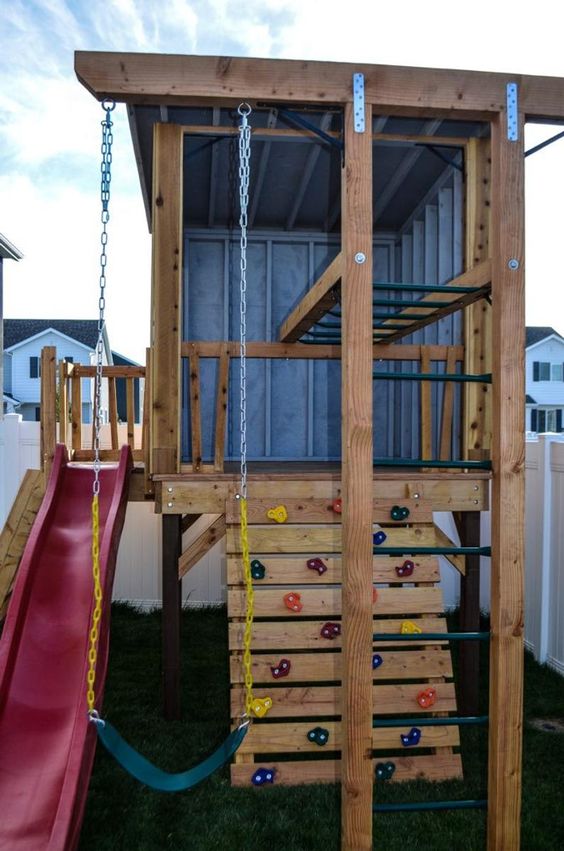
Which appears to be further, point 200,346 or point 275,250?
point 275,250

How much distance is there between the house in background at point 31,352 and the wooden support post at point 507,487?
86.9 feet

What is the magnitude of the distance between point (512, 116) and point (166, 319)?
2651 millimetres

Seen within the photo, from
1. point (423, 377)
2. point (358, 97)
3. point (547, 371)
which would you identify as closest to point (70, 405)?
point (423, 377)

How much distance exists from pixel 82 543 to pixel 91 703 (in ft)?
6.51

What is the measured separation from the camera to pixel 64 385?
6.04 m

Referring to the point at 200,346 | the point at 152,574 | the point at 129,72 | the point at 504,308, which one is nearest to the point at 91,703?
the point at 504,308

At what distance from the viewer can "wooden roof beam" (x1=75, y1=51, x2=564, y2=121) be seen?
113 inches

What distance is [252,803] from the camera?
13.2 ft

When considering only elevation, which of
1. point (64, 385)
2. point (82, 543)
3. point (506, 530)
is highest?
point (64, 385)

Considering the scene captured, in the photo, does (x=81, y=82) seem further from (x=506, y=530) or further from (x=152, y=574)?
(x=152, y=574)

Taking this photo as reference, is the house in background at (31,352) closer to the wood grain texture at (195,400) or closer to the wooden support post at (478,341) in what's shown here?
the wood grain texture at (195,400)

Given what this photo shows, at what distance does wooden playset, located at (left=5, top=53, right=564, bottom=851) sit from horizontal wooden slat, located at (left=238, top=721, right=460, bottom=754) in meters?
0.01

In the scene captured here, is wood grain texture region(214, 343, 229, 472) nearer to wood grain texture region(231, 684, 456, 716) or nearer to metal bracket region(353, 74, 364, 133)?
wood grain texture region(231, 684, 456, 716)

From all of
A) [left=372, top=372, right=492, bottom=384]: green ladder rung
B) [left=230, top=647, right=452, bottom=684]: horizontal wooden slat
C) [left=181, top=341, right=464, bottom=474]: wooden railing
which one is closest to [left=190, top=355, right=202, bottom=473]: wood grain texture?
[left=181, top=341, right=464, bottom=474]: wooden railing
